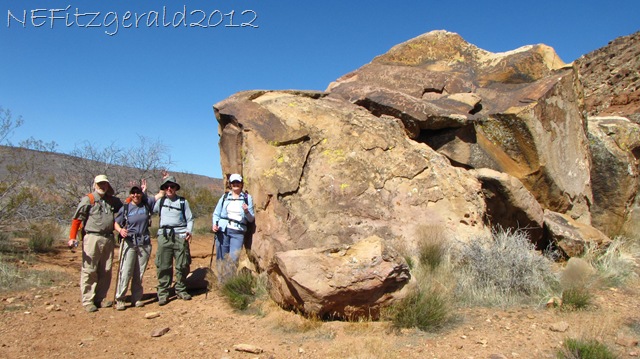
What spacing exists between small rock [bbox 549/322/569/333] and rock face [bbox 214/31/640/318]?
1.41 meters

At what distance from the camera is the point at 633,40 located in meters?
27.6

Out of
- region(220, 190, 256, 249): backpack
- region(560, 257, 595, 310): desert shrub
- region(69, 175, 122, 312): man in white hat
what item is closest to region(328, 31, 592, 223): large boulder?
region(560, 257, 595, 310): desert shrub

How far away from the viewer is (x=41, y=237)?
33.5ft

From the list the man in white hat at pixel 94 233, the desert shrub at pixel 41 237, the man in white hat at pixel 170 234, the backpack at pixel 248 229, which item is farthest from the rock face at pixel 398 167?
the desert shrub at pixel 41 237

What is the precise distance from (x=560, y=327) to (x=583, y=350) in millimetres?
710

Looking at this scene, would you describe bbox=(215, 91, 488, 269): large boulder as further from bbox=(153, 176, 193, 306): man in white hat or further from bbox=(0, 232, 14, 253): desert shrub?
bbox=(0, 232, 14, 253): desert shrub

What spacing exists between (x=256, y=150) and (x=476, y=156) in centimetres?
355

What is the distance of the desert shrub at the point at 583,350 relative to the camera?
3744mm

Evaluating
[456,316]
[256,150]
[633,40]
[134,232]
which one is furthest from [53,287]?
[633,40]

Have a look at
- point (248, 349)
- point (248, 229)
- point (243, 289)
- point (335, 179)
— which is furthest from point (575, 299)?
point (248, 229)

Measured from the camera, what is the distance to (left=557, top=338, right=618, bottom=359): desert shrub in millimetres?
3744

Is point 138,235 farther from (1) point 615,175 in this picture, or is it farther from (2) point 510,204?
(1) point 615,175

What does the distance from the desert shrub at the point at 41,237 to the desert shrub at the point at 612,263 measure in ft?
32.5

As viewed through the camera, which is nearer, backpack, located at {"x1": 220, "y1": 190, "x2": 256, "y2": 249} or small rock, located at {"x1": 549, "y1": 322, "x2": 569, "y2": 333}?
small rock, located at {"x1": 549, "y1": 322, "x2": 569, "y2": 333}
